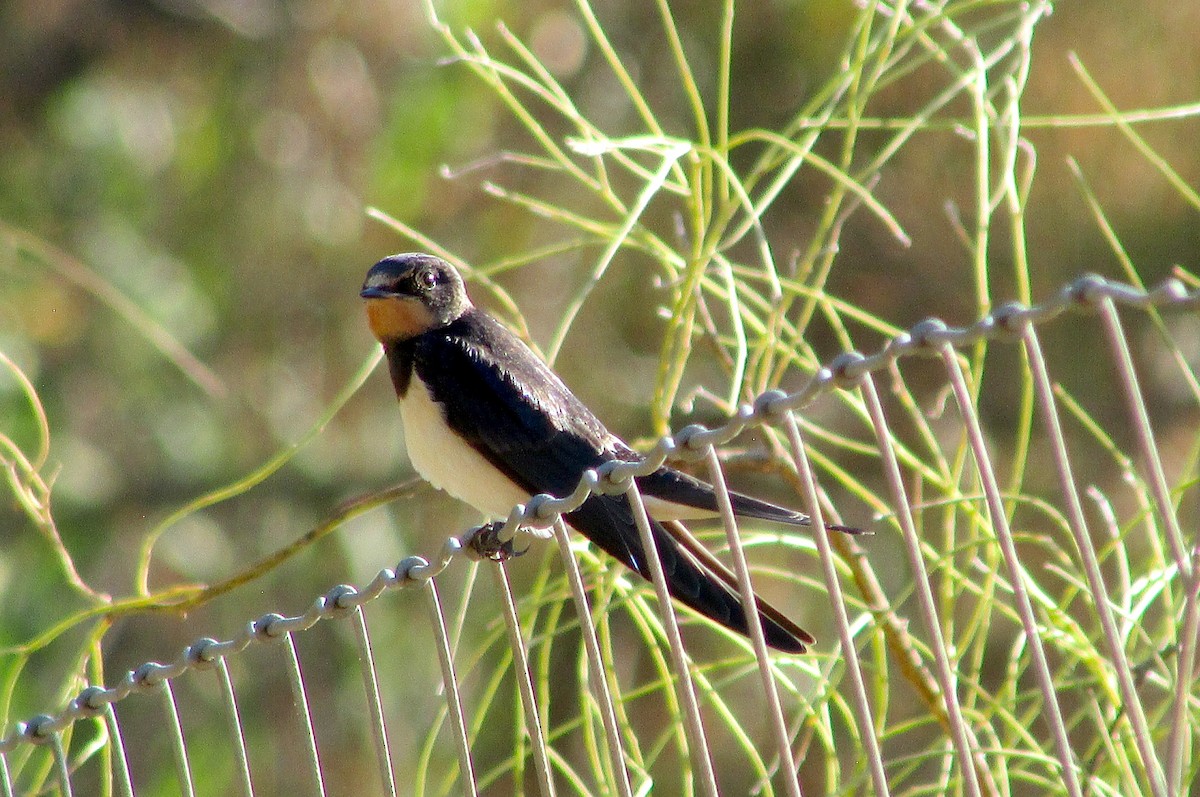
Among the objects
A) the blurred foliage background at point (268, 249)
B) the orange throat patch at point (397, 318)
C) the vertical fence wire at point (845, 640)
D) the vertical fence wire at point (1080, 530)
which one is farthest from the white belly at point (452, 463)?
the blurred foliage background at point (268, 249)

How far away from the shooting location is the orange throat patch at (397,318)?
12.7ft

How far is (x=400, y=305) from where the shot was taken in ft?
12.7

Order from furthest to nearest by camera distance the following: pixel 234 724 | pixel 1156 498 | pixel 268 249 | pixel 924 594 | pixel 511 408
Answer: pixel 268 249, pixel 511 408, pixel 234 724, pixel 924 594, pixel 1156 498

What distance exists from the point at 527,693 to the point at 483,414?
5.96ft

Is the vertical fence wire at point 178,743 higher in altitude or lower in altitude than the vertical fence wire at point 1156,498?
higher

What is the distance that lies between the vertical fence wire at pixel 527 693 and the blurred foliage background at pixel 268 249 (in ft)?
16.6

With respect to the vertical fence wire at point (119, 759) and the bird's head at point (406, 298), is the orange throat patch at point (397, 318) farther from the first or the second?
the vertical fence wire at point (119, 759)

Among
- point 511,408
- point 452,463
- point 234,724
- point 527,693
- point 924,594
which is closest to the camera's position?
point 924,594

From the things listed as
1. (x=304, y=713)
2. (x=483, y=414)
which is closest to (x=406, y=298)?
(x=483, y=414)

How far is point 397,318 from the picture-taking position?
3891 millimetres

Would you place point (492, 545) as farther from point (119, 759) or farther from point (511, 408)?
point (511, 408)

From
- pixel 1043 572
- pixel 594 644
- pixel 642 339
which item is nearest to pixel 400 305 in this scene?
pixel 594 644

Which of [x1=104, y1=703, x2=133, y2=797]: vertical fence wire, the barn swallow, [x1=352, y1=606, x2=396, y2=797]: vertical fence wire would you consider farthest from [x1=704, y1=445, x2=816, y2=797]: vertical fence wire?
the barn swallow

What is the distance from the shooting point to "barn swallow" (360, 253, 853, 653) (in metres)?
3.10
